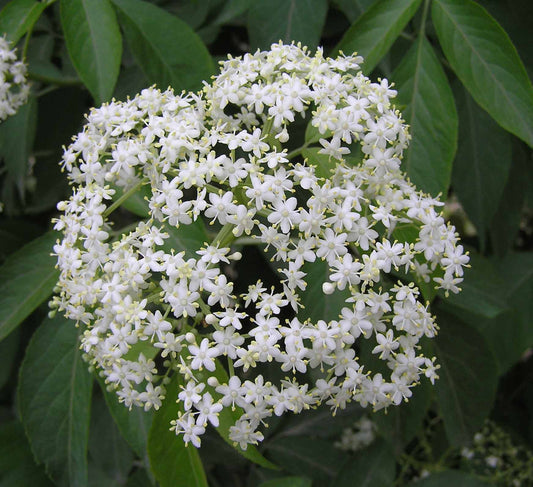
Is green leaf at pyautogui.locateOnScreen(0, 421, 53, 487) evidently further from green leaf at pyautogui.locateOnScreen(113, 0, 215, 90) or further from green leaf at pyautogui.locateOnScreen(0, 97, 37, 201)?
green leaf at pyautogui.locateOnScreen(113, 0, 215, 90)

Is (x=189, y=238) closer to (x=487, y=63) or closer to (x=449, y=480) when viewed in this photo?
(x=487, y=63)

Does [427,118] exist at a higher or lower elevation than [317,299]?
higher

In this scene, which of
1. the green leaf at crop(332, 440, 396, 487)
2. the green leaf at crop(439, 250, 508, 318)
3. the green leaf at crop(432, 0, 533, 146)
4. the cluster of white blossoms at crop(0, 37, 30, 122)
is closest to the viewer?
the green leaf at crop(432, 0, 533, 146)

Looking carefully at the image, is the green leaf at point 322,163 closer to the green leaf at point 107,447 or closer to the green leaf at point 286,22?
the green leaf at point 286,22

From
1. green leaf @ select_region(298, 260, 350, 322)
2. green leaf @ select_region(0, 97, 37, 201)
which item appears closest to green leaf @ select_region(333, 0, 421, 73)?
green leaf @ select_region(298, 260, 350, 322)

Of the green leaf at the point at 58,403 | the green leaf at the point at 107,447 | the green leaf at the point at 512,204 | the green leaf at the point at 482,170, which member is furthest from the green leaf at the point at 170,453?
the green leaf at the point at 512,204

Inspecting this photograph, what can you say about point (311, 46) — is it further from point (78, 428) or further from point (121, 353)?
point (78, 428)

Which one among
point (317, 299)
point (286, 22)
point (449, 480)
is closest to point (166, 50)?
point (286, 22)
